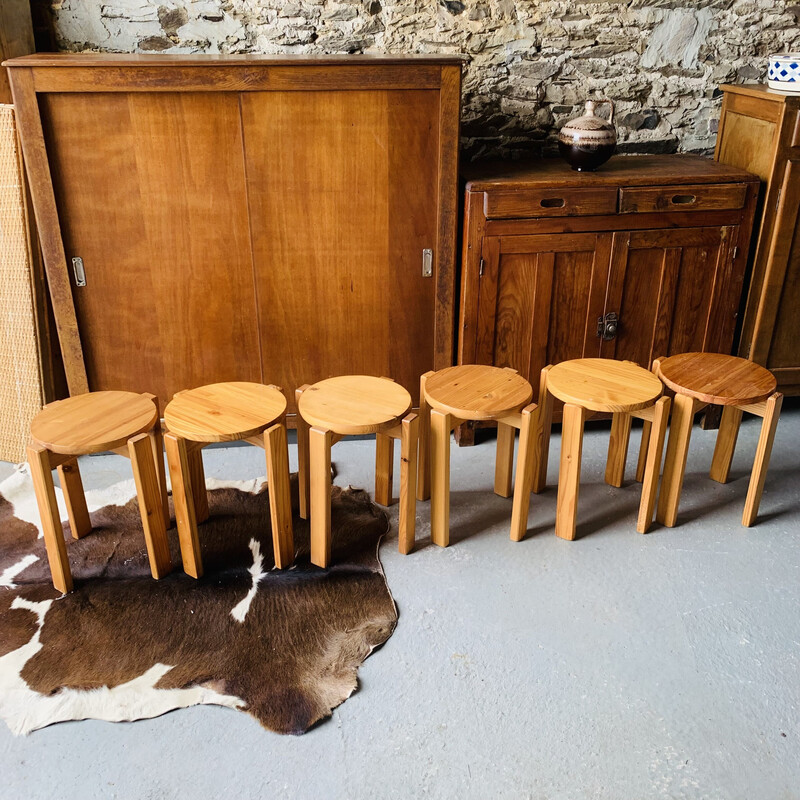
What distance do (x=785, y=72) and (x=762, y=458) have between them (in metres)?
Answer: 1.52

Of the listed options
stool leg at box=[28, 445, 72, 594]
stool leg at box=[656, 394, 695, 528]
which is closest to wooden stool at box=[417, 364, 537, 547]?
stool leg at box=[656, 394, 695, 528]

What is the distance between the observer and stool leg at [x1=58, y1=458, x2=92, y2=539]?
102 inches

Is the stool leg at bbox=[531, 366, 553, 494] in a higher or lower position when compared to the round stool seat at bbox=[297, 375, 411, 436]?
lower

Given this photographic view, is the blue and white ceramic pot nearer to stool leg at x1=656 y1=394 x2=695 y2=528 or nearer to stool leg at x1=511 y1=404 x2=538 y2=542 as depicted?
stool leg at x1=656 y1=394 x2=695 y2=528

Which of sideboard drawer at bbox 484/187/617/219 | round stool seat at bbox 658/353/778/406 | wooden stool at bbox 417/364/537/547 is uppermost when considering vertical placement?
sideboard drawer at bbox 484/187/617/219

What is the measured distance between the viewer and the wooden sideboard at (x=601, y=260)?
299 cm

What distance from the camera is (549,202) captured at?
3.03 m

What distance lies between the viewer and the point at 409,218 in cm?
300

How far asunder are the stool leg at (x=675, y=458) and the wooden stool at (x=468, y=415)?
1.64 feet

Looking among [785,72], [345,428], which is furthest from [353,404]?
[785,72]

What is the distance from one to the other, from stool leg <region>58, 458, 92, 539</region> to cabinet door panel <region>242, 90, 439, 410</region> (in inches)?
33.8

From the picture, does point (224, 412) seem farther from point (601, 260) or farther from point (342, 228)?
point (601, 260)

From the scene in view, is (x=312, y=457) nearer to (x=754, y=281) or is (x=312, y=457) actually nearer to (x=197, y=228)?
(x=197, y=228)

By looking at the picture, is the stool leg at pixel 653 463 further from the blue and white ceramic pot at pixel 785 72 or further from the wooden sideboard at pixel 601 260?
the blue and white ceramic pot at pixel 785 72
